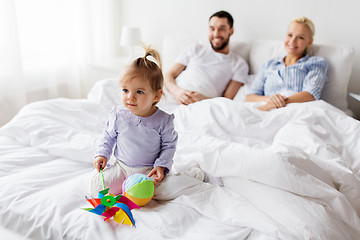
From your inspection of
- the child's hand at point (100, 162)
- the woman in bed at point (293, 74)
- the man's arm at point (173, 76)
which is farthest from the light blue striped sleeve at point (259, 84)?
the child's hand at point (100, 162)

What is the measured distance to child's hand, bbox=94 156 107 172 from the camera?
1.21 metres

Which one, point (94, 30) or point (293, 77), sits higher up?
point (94, 30)

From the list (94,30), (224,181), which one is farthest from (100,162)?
(94,30)

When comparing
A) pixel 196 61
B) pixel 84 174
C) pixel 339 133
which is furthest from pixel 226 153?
pixel 196 61

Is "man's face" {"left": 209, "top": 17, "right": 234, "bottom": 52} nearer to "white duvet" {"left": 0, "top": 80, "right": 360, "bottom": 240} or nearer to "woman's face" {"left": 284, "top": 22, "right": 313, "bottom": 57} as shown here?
"woman's face" {"left": 284, "top": 22, "right": 313, "bottom": 57}

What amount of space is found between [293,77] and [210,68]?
22.3 inches

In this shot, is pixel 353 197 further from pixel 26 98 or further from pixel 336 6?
pixel 26 98

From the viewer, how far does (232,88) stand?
2289 mm

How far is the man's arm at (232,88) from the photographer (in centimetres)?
227

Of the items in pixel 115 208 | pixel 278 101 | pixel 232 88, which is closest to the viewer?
pixel 115 208

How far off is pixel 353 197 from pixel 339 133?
43 cm

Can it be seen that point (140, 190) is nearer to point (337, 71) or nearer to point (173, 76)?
point (173, 76)

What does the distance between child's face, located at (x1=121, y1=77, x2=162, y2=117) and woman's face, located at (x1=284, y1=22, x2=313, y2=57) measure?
1.21 meters

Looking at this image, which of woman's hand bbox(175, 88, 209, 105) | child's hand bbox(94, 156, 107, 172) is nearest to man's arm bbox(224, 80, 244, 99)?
woman's hand bbox(175, 88, 209, 105)
